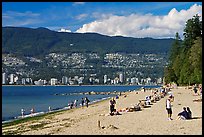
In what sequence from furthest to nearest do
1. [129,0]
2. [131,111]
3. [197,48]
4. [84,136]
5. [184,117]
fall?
1. [197,48]
2. [131,111]
3. [184,117]
4. [84,136]
5. [129,0]

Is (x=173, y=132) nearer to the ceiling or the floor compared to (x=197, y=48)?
nearer to the floor

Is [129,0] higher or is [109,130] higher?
[129,0]

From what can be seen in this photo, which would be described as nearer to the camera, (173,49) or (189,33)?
(189,33)

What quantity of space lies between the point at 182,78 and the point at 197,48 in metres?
28.0

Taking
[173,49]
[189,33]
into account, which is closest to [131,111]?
[189,33]

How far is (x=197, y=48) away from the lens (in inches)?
1620

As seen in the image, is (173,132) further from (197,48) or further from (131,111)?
(197,48)

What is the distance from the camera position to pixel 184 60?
67312mm

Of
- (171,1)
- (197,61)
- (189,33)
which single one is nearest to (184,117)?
(171,1)

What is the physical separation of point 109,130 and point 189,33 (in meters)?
52.7

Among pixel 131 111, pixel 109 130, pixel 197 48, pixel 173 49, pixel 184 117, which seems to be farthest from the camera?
pixel 173 49

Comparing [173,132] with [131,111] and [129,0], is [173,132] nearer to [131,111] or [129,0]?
[129,0]

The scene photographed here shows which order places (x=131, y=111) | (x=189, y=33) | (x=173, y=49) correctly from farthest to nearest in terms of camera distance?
1. (x=173, y=49)
2. (x=189, y=33)
3. (x=131, y=111)

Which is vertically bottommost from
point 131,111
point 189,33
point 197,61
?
point 131,111
